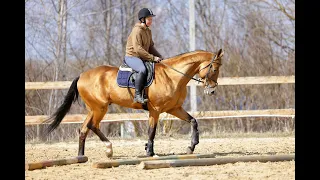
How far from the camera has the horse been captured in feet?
34.0

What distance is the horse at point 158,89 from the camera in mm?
10352

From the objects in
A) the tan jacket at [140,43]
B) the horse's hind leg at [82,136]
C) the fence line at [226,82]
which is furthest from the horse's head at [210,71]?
the fence line at [226,82]

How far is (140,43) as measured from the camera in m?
10.3

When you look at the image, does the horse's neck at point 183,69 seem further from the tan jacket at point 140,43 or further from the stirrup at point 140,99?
the stirrup at point 140,99

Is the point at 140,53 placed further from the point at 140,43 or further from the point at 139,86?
the point at 139,86

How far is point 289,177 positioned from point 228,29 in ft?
47.4

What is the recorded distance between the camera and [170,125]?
15.7m

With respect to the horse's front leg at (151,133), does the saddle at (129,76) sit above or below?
above

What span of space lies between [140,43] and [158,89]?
824mm

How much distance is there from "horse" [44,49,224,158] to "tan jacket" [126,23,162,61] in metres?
0.37

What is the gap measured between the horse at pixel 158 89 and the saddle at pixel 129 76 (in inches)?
3.0

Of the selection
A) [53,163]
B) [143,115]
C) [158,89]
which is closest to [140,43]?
[158,89]
